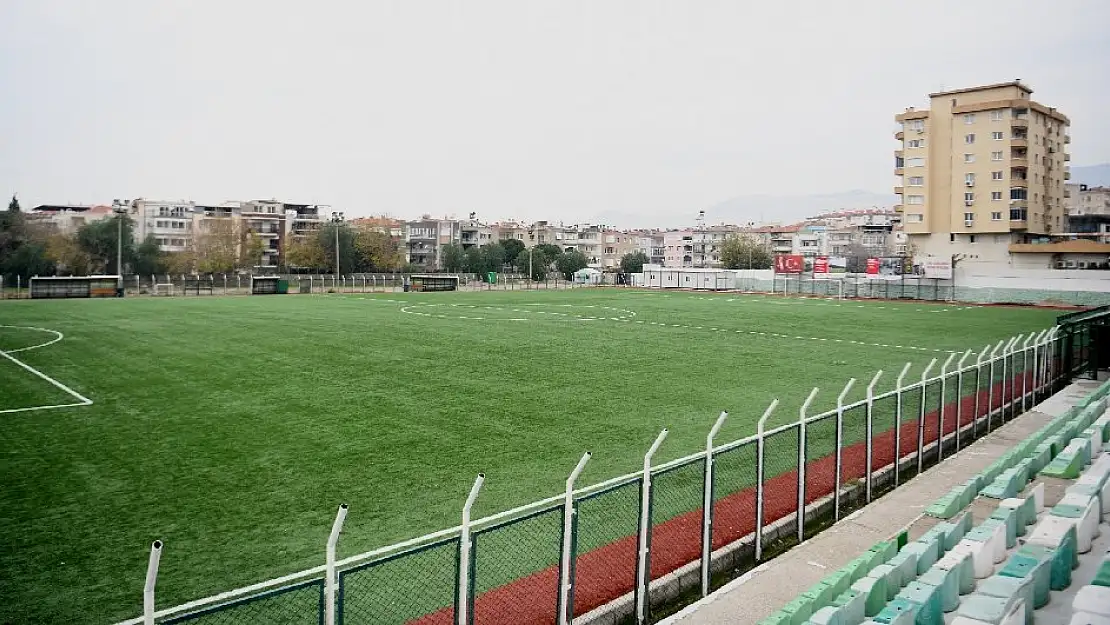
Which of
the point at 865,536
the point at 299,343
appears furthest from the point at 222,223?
the point at 865,536

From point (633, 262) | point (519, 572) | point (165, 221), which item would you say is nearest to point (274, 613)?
point (519, 572)

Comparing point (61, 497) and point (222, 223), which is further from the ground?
point (222, 223)

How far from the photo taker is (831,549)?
8289mm

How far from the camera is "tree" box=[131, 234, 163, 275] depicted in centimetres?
Result: 8300

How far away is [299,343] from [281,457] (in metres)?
15.7

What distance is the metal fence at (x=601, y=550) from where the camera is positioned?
19.3 feet

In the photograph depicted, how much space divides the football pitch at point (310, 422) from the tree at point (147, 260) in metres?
54.2

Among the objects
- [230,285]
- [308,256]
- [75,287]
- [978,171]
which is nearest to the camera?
[75,287]

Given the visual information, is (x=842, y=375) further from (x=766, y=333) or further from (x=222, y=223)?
(x=222, y=223)

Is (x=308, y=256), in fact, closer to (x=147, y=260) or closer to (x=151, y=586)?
(x=147, y=260)

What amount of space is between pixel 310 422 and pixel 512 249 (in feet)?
343

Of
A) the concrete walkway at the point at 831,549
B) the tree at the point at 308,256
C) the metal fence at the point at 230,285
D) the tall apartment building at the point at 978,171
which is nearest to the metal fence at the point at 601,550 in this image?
the concrete walkway at the point at 831,549

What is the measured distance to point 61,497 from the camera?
997cm

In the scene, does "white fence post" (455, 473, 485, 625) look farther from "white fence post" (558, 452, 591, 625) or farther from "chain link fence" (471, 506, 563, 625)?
"white fence post" (558, 452, 591, 625)
